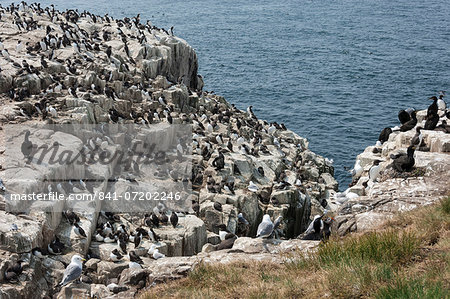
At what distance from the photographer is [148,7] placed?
111 metres

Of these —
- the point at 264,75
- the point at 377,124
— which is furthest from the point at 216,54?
the point at 377,124

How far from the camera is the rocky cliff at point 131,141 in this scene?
19125 mm

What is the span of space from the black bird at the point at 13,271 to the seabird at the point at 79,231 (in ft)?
13.3

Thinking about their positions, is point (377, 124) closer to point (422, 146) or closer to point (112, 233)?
point (422, 146)

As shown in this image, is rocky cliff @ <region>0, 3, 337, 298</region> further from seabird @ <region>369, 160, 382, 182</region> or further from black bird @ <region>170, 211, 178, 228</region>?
seabird @ <region>369, 160, 382, 182</region>

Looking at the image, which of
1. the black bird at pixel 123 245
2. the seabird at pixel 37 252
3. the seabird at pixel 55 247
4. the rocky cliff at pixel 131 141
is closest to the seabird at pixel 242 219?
the rocky cliff at pixel 131 141

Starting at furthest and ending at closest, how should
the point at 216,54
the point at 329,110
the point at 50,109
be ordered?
the point at 216,54
the point at 329,110
the point at 50,109

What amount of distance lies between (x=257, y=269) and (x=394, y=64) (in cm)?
6720

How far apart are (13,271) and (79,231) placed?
14.5 ft

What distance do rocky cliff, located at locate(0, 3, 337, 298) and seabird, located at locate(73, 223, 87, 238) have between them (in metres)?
0.20

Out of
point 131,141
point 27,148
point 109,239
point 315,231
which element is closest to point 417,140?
point 315,231

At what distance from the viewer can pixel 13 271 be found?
18.0 m

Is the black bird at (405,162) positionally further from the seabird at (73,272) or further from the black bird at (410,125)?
the seabird at (73,272)

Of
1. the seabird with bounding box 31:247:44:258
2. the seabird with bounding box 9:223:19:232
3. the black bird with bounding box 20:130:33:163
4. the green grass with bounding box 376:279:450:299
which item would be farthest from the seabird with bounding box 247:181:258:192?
the green grass with bounding box 376:279:450:299
